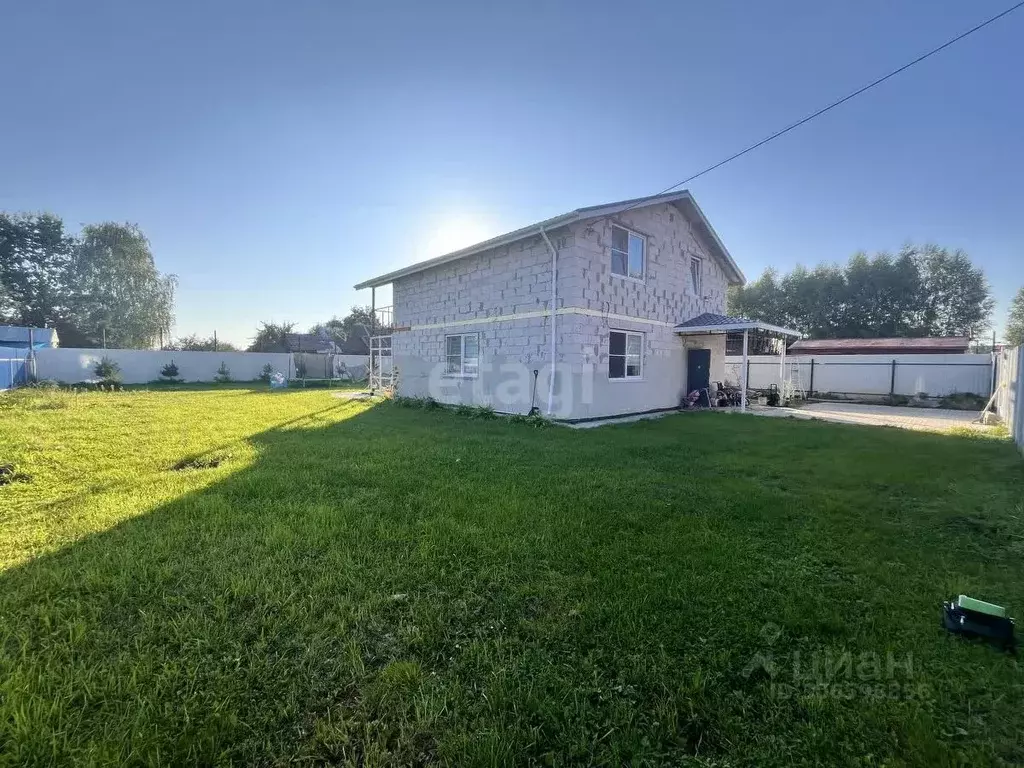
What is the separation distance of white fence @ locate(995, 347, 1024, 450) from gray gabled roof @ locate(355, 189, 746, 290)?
294 inches

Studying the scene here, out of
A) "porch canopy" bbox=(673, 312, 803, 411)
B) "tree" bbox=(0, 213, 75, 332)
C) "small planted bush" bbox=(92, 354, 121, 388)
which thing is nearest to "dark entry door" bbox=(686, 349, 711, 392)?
"porch canopy" bbox=(673, 312, 803, 411)

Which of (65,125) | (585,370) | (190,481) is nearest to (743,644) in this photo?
(190,481)

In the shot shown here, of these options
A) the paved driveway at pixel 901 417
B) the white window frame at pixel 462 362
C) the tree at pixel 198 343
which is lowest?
the paved driveway at pixel 901 417

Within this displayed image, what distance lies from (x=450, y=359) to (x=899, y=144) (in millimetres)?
13003

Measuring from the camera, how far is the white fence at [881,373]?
1576 centimetres

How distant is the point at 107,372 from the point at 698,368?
1056 inches

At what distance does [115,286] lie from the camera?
105 ft

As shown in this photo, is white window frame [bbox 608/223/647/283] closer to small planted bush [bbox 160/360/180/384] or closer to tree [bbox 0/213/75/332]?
small planted bush [bbox 160/360/180/384]

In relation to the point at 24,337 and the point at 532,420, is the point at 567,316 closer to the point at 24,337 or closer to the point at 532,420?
the point at 532,420

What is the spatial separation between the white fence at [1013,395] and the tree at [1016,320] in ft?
91.7

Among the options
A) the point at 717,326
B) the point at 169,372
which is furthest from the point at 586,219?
the point at 169,372

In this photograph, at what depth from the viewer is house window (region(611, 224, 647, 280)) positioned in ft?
35.9

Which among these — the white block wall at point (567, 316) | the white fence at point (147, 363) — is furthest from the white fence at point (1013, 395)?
the white fence at point (147, 363)

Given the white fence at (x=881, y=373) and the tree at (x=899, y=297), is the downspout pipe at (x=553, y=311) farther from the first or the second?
the tree at (x=899, y=297)
